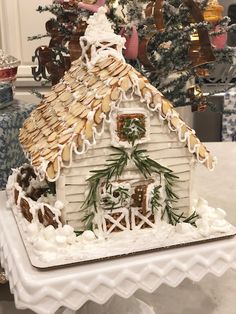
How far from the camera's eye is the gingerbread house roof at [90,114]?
69 centimetres

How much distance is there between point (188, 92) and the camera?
1.14 m

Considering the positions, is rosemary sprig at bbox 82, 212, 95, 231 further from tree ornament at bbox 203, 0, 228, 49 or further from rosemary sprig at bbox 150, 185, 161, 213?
tree ornament at bbox 203, 0, 228, 49

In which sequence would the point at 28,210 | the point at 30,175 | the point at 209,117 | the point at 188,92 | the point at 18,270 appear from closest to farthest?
1. the point at 18,270
2. the point at 28,210
3. the point at 30,175
4. the point at 188,92
5. the point at 209,117

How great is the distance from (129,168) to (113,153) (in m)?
0.03

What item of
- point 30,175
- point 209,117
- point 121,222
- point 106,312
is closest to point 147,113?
point 121,222

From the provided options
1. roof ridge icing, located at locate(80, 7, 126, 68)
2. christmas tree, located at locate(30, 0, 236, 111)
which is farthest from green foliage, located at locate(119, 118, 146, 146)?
christmas tree, located at locate(30, 0, 236, 111)

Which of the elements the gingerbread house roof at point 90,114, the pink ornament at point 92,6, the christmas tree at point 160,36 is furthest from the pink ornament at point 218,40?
the gingerbread house roof at point 90,114

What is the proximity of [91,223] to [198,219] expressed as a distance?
17cm

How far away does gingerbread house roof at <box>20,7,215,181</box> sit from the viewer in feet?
2.25

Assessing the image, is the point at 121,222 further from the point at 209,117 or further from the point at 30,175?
the point at 209,117

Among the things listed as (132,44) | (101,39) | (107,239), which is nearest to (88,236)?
(107,239)

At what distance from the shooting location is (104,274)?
0.65 meters

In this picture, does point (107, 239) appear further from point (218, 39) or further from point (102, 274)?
point (218, 39)

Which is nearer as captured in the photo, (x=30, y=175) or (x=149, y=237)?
(x=149, y=237)
